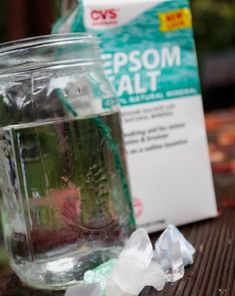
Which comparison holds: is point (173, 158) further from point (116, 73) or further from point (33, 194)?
point (33, 194)

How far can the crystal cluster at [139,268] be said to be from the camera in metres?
0.55

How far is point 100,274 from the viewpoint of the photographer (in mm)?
590

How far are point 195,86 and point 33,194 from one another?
336 millimetres

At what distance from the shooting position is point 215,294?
1.80 feet

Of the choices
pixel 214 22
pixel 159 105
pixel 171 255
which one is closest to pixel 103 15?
pixel 159 105

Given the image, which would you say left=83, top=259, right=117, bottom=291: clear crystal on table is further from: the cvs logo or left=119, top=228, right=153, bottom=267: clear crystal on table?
the cvs logo

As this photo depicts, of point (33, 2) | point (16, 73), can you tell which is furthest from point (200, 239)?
point (33, 2)

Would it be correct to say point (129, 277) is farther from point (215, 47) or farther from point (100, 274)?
point (215, 47)

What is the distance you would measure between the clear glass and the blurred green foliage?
484 centimetres

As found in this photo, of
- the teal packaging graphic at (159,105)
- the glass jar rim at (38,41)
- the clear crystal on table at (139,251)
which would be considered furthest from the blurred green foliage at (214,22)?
the clear crystal on table at (139,251)

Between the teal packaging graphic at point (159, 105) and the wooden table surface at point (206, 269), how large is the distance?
44 millimetres

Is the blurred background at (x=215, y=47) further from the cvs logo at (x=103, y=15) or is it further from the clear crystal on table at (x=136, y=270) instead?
the clear crystal on table at (x=136, y=270)

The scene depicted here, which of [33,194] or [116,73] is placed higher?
[116,73]

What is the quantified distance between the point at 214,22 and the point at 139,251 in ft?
16.5
